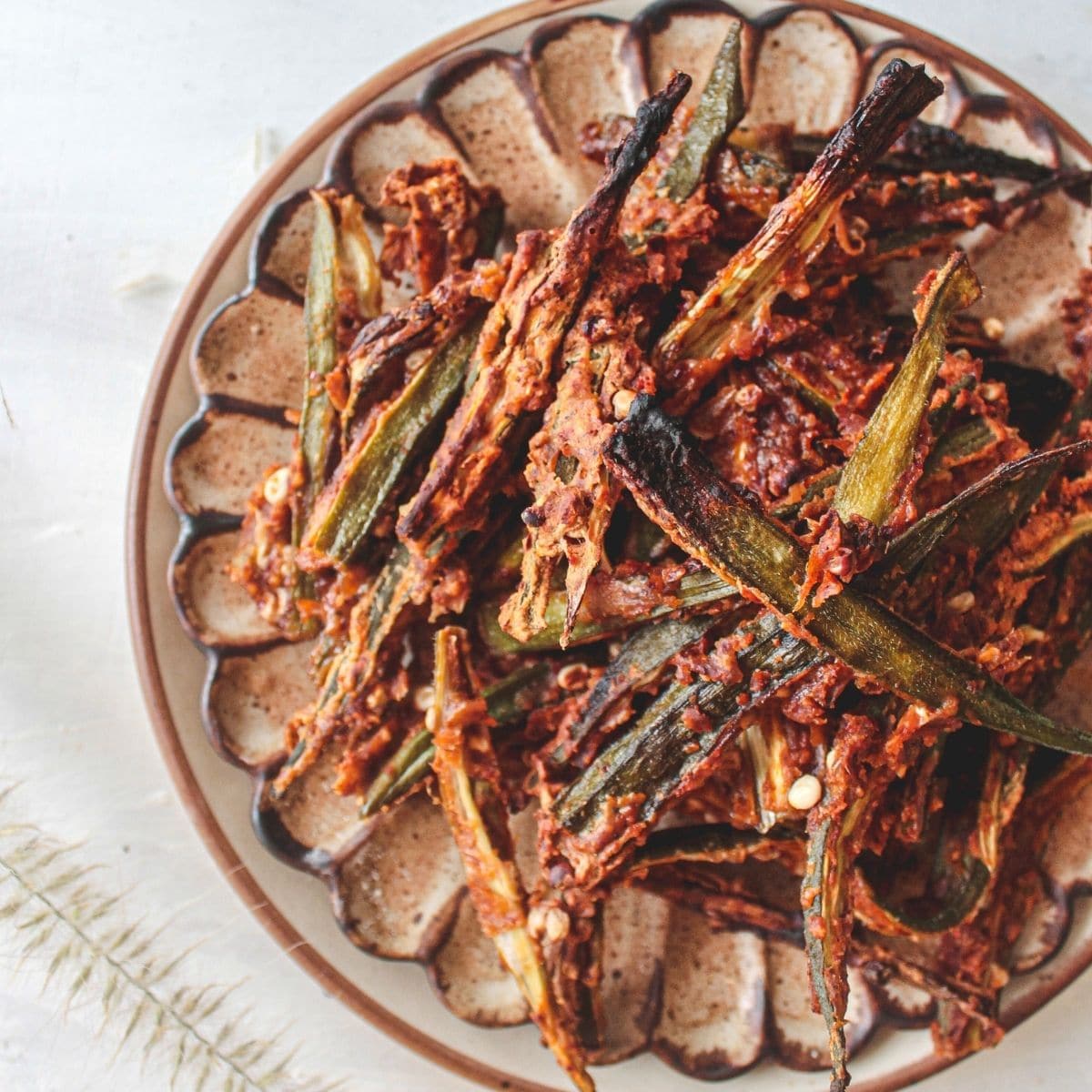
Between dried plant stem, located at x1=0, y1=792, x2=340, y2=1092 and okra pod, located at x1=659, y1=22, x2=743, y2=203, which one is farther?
dried plant stem, located at x1=0, y1=792, x2=340, y2=1092

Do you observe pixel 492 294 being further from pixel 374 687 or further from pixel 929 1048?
pixel 929 1048

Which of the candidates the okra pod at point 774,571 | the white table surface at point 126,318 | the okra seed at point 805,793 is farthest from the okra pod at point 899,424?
the white table surface at point 126,318

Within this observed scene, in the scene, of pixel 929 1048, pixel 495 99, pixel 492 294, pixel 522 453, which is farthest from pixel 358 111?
pixel 929 1048

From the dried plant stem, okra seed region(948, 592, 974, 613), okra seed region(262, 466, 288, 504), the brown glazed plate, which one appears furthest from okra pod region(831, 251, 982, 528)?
the dried plant stem

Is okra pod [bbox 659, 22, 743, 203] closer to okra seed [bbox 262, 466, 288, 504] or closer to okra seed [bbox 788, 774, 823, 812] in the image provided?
okra seed [bbox 262, 466, 288, 504]

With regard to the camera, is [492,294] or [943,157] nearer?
[492,294]

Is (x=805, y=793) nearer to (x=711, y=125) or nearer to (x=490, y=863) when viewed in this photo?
(x=490, y=863)

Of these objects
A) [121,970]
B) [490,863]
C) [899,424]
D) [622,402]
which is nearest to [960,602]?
[899,424]
